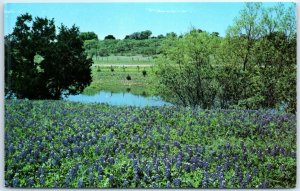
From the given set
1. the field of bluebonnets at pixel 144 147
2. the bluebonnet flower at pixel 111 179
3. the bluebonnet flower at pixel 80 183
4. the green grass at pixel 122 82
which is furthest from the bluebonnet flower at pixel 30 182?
the green grass at pixel 122 82

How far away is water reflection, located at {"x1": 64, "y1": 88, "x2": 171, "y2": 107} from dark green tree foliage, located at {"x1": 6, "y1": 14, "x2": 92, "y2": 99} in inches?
3.3

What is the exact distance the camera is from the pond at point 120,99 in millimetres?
4906

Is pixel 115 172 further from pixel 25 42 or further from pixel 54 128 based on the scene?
pixel 25 42

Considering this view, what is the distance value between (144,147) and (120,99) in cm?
57

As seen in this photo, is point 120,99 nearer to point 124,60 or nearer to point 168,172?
point 124,60

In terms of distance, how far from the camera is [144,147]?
4.66m

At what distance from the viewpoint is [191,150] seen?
4.61 meters

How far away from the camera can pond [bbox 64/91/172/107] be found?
16.1 feet

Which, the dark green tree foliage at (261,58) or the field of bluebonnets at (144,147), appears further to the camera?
the dark green tree foliage at (261,58)

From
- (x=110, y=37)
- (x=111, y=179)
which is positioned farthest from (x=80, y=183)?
(x=110, y=37)

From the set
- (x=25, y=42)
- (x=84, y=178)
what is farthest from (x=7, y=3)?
(x=84, y=178)

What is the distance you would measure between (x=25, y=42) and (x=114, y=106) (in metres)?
1.03

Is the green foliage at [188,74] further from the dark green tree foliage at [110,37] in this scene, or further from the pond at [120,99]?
the dark green tree foliage at [110,37]

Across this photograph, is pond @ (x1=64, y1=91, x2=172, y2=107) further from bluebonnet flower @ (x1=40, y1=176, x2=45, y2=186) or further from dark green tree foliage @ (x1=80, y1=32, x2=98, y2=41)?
bluebonnet flower @ (x1=40, y1=176, x2=45, y2=186)
